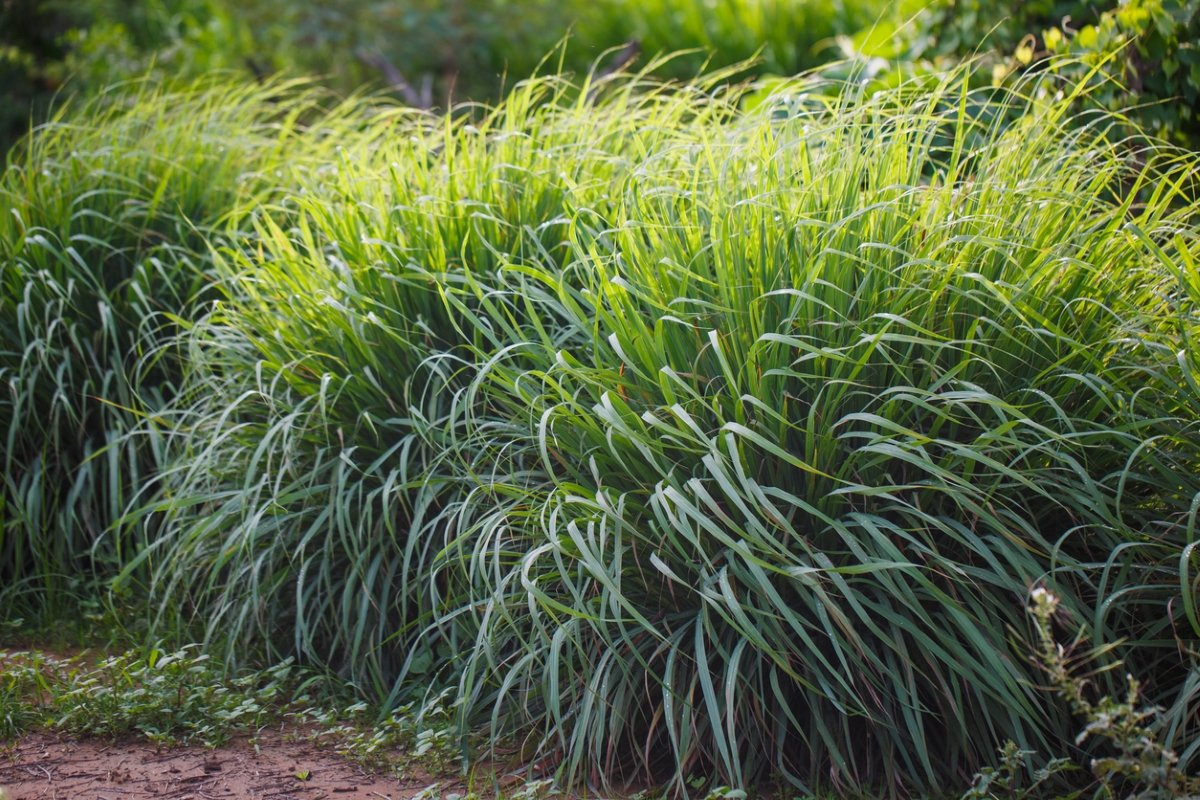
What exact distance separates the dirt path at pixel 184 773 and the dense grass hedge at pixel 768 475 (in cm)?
28

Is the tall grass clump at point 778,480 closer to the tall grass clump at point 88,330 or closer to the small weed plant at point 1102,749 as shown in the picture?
the small weed plant at point 1102,749

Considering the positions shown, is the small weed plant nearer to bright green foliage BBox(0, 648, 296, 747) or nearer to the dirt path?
the dirt path

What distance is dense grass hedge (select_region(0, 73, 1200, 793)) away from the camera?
2.16 meters

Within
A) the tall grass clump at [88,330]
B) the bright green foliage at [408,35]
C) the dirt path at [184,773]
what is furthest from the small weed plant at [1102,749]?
the bright green foliage at [408,35]

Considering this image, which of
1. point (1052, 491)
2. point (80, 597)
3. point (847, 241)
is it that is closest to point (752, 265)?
point (847, 241)

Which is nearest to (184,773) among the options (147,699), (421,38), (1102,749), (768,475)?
(147,699)

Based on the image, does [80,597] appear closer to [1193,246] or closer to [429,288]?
[429,288]

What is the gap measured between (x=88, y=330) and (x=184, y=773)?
1.89m

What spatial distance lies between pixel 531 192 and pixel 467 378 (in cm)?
66

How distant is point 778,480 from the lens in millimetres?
2328

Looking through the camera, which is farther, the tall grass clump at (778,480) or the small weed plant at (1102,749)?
the tall grass clump at (778,480)

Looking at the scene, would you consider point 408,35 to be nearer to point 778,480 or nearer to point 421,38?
point 421,38

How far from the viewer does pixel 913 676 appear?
2154mm

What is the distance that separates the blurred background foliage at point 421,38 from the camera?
249 inches
